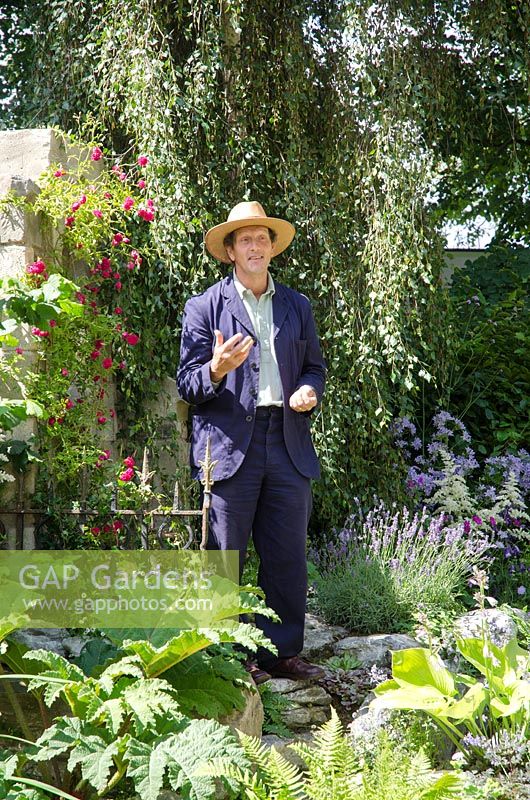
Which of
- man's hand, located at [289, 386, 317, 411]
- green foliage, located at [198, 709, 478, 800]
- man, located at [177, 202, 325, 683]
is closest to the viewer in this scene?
green foliage, located at [198, 709, 478, 800]

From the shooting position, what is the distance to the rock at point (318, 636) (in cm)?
406

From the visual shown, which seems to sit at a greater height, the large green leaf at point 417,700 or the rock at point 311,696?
the large green leaf at point 417,700

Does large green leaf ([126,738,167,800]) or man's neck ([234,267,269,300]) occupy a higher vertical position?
man's neck ([234,267,269,300])

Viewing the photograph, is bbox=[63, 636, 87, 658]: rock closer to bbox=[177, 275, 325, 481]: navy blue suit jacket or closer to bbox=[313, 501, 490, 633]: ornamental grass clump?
bbox=[177, 275, 325, 481]: navy blue suit jacket

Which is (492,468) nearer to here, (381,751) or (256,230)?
(256,230)

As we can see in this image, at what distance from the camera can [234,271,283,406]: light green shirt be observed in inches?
136

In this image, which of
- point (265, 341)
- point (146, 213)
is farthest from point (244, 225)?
point (146, 213)

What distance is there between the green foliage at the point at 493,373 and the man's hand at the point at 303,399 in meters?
2.61

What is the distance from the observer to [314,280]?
16.0 feet

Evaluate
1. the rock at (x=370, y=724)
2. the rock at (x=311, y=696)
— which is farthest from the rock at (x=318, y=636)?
the rock at (x=370, y=724)

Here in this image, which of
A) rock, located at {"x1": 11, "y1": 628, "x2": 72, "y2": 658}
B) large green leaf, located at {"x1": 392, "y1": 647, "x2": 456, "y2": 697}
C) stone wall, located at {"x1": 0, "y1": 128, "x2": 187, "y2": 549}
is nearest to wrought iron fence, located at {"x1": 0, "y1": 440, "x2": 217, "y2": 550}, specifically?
stone wall, located at {"x1": 0, "y1": 128, "x2": 187, "y2": 549}

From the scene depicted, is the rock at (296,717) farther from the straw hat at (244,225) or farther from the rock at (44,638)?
the straw hat at (244,225)

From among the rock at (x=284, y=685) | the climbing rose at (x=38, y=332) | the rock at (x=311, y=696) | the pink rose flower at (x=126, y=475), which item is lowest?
the rock at (x=311, y=696)

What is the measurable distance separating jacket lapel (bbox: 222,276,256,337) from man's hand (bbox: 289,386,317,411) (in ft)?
1.07
